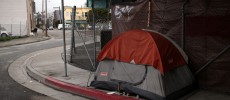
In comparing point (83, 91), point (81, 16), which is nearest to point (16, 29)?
point (81, 16)

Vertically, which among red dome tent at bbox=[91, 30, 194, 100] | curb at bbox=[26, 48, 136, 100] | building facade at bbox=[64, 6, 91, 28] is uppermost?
building facade at bbox=[64, 6, 91, 28]

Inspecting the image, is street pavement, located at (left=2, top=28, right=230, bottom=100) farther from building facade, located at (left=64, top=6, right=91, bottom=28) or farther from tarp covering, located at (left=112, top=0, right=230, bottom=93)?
building facade, located at (left=64, top=6, right=91, bottom=28)

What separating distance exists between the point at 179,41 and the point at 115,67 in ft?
6.37

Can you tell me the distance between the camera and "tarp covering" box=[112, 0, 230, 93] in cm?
766

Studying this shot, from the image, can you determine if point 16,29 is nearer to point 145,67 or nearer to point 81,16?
point 81,16

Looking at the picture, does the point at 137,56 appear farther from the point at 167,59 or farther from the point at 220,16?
the point at 220,16

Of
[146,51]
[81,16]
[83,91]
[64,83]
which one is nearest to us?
[146,51]

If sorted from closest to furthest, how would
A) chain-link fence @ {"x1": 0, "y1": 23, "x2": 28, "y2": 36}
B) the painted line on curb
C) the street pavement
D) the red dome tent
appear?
the red dome tent < the painted line on curb < the street pavement < chain-link fence @ {"x1": 0, "y1": 23, "x2": 28, "y2": 36}

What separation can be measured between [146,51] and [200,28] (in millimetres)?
1755

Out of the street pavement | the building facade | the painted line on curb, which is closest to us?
the painted line on curb

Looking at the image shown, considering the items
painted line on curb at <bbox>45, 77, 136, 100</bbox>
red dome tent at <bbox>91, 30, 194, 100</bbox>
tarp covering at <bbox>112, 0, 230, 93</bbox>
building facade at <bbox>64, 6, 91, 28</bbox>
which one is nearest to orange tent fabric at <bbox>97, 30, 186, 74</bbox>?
red dome tent at <bbox>91, 30, 194, 100</bbox>

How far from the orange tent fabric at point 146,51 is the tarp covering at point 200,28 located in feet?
2.11

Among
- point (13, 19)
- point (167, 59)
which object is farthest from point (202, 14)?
point (13, 19)

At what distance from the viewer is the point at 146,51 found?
721 centimetres
